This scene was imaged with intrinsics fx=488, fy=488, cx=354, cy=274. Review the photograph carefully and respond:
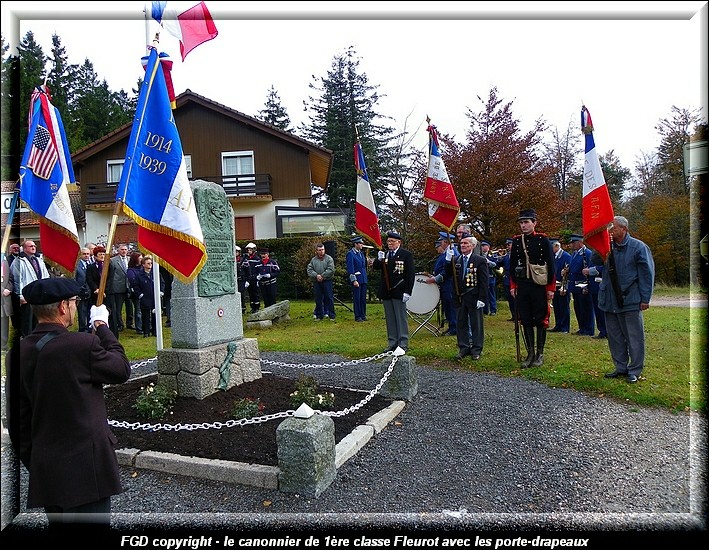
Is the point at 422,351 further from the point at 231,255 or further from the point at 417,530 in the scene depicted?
the point at 417,530

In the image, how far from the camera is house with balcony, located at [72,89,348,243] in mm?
24484

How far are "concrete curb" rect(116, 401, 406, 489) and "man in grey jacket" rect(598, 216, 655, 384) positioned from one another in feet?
14.1

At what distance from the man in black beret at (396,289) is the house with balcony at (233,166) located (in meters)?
15.1

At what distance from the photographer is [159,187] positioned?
15.9 ft

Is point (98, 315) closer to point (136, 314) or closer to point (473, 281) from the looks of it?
point (473, 281)

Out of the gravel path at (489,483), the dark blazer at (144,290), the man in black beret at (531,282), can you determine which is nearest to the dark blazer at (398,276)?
the man in black beret at (531,282)

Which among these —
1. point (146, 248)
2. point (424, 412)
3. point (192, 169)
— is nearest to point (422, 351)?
point (424, 412)

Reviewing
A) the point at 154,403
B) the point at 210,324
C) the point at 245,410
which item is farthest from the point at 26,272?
the point at 245,410

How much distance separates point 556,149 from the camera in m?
35.4

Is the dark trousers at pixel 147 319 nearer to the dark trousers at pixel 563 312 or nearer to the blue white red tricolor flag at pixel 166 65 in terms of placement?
the blue white red tricolor flag at pixel 166 65

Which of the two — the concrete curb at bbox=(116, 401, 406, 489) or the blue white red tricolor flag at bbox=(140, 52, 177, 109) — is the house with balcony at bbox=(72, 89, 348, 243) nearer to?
the blue white red tricolor flag at bbox=(140, 52, 177, 109)

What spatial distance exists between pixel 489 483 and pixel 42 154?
6532 mm

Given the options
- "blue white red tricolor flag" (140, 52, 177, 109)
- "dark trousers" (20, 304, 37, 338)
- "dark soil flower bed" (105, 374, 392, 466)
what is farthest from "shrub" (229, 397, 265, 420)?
"dark trousers" (20, 304, 37, 338)

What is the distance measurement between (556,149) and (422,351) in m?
31.0
